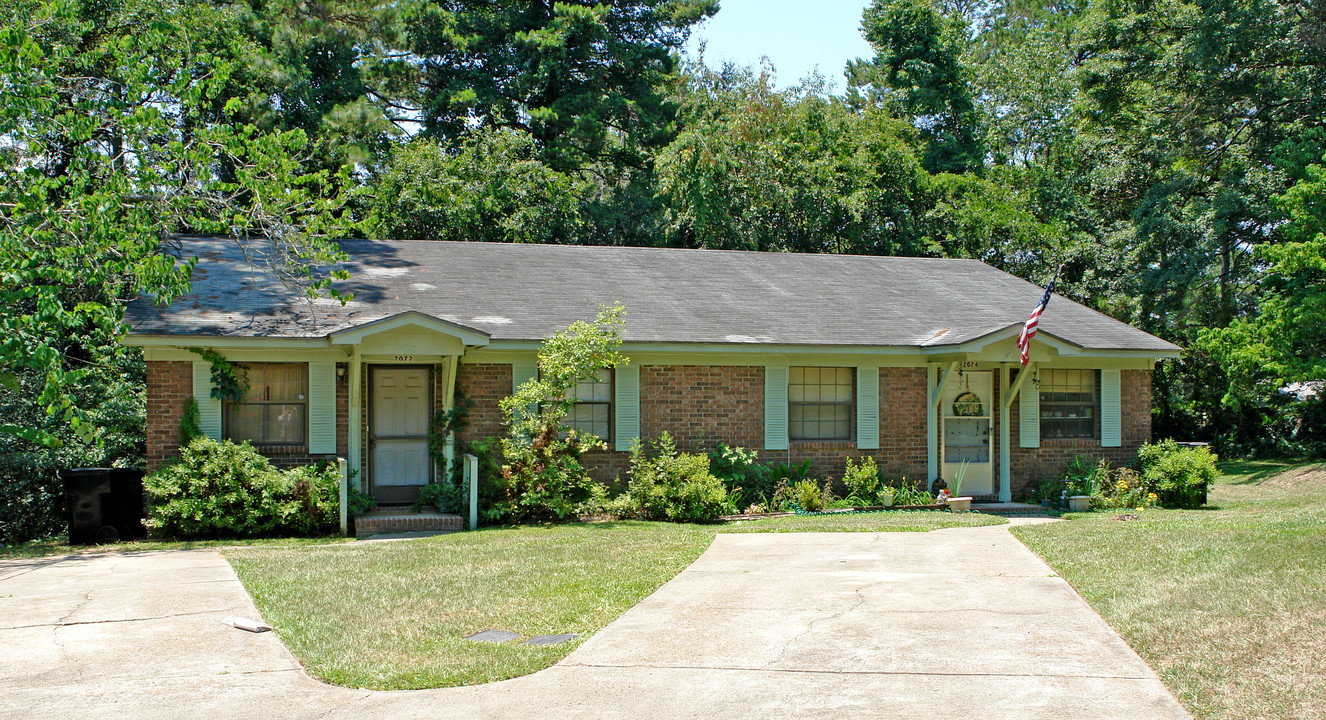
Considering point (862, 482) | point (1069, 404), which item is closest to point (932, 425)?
point (862, 482)

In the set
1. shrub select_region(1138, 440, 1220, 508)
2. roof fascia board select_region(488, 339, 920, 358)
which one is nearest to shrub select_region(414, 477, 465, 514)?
roof fascia board select_region(488, 339, 920, 358)

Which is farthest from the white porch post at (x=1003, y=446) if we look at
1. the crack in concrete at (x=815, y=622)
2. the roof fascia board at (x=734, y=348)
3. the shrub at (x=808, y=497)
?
the crack in concrete at (x=815, y=622)

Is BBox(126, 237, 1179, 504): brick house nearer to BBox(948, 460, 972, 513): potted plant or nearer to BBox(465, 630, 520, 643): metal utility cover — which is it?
BBox(948, 460, 972, 513): potted plant

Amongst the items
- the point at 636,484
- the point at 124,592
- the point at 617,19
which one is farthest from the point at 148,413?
the point at 617,19

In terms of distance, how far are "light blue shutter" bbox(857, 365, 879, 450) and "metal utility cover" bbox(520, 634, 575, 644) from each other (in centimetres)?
967

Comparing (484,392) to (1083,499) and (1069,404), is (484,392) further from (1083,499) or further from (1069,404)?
(1069,404)

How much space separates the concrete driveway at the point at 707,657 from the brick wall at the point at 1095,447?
756 cm

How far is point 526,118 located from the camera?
31922 millimetres

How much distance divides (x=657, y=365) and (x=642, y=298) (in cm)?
188

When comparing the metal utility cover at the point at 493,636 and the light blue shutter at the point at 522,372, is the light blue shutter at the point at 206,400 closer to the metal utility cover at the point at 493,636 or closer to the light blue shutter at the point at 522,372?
the light blue shutter at the point at 522,372

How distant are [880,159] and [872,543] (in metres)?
20.0

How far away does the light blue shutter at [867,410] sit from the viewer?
1598 cm

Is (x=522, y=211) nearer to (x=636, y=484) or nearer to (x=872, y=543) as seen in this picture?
(x=636, y=484)

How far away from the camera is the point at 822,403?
1602cm
